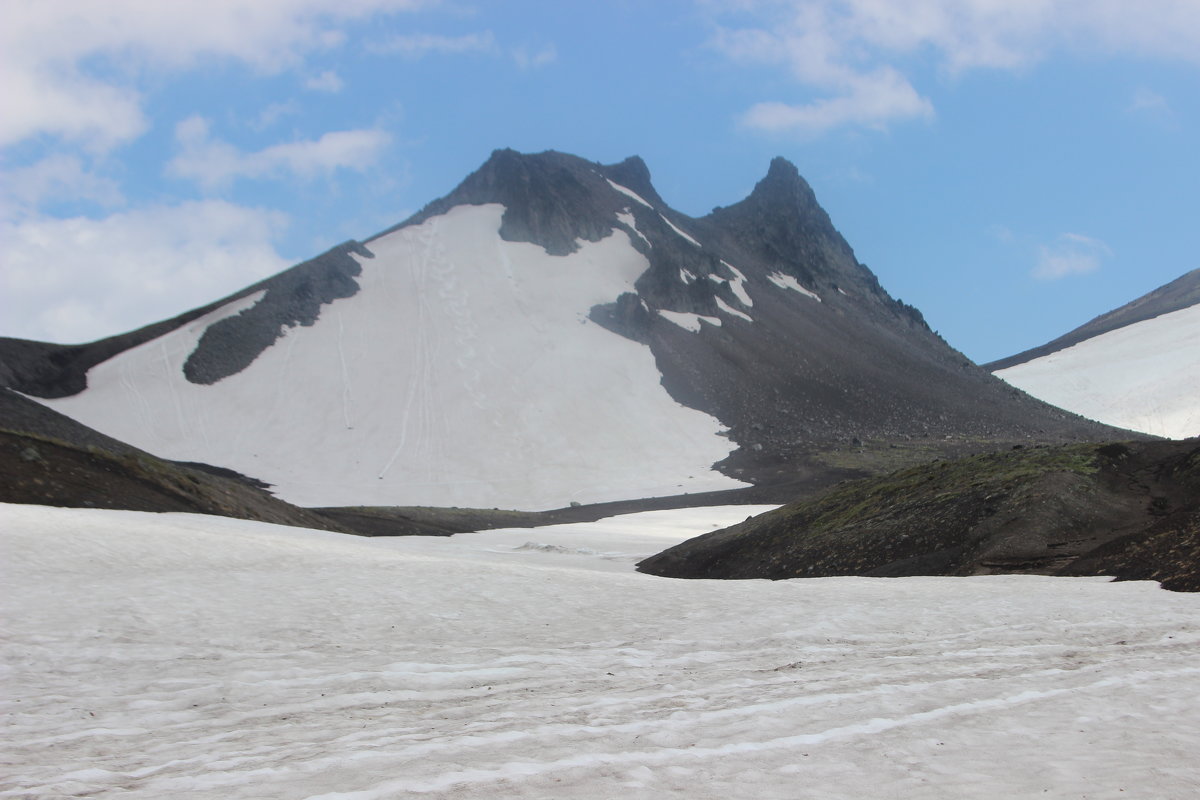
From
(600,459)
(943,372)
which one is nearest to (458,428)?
(600,459)

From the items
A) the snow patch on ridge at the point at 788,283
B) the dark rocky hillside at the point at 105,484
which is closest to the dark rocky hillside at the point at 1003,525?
the dark rocky hillside at the point at 105,484

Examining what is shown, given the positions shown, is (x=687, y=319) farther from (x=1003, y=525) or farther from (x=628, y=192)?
(x=1003, y=525)

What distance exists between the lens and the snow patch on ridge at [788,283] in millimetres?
151250

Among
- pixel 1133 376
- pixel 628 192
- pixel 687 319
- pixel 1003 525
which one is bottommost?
pixel 1003 525

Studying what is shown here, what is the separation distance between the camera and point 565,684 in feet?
37.0

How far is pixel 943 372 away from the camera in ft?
438

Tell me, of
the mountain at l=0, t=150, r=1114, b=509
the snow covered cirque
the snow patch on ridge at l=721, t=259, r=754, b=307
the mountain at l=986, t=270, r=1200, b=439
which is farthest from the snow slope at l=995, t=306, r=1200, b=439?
the snow covered cirque

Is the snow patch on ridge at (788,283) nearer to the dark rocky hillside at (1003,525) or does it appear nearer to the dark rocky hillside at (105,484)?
the dark rocky hillside at (105,484)

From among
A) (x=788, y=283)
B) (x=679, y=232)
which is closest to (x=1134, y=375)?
(x=788, y=283)

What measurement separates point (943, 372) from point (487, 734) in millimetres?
134850

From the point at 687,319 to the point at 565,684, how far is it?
11547 cm

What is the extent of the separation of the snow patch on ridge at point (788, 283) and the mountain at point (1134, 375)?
163ft

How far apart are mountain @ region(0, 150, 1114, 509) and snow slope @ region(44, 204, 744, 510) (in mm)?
278

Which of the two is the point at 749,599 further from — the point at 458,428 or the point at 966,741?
the point at 458,428
